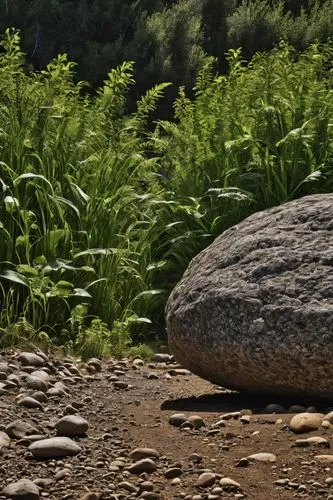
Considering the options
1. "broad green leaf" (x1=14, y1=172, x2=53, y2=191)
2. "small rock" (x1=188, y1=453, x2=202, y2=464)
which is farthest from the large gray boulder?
"broad green leaf" (x1=14, y1=172, x2=53, y2=191)

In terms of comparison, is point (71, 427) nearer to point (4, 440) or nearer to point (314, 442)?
point (4, 440)

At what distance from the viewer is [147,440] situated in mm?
4465

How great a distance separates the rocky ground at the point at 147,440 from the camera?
3744mm

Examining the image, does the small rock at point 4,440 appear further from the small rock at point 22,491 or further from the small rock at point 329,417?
the small rock at point 329,417

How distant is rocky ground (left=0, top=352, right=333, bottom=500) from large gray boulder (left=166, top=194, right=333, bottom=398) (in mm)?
172

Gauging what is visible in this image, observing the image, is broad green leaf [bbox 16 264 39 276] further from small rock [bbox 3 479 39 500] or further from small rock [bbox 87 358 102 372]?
small rock [bbox 3 479 39 500]

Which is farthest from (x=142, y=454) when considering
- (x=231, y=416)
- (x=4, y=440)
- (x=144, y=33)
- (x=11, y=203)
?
(x=144, y=33)

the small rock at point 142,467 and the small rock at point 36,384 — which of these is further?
the small rock at point 36,384

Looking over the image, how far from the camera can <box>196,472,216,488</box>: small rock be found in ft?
12.3

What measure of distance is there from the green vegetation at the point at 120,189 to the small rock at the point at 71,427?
1.85 meters

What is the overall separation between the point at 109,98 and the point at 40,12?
Answer: 5.38m

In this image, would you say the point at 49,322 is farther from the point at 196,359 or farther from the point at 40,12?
the point at 40,12

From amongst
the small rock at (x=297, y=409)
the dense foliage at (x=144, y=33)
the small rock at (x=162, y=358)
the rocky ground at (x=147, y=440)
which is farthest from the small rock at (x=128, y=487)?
the dense foliage at (x=144, y=33)

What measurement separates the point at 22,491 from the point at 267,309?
1.80 meters
